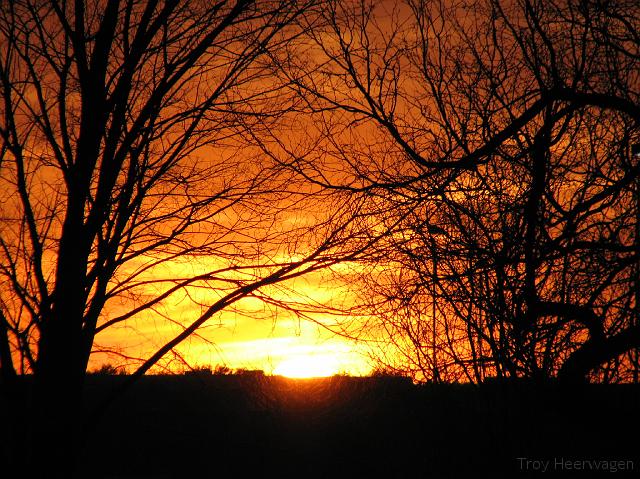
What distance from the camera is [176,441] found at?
17672mm

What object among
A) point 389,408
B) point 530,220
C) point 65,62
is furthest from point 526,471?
point 389,408

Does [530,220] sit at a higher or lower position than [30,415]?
higher

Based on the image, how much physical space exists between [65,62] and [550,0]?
4344 millimetres

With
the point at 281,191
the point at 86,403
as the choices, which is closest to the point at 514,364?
the point at 281,191

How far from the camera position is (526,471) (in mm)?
6965

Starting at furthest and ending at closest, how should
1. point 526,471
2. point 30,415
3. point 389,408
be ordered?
1. point 389,408
2. point 526,471
3. point 30,415

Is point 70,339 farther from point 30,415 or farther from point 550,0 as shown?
point 550,0

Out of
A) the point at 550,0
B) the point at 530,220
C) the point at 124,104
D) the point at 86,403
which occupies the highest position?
the point at 550,0

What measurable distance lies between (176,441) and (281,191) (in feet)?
44.9

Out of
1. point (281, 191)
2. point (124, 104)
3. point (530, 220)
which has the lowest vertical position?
point (530, 220)

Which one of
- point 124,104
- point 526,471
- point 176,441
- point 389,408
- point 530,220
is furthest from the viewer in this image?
point 176,441

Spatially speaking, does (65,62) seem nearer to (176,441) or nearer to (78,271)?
(78,271)

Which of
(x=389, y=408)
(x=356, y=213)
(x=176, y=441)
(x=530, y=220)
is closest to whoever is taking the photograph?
(x=530, y=220)

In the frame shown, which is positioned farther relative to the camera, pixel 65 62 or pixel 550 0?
pixel 550 0
